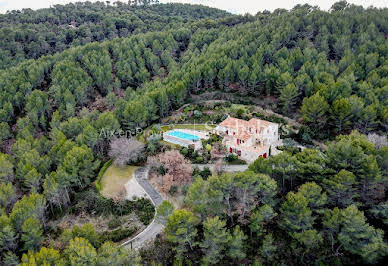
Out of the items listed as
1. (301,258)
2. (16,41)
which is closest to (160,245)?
(301,258)

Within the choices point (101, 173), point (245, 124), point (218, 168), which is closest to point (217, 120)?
point (245, 124)

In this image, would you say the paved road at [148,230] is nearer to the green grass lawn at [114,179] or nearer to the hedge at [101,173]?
the green grass lawn at [114,179]

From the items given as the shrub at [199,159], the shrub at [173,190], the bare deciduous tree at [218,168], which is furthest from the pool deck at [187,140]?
the shrub at [173,190]

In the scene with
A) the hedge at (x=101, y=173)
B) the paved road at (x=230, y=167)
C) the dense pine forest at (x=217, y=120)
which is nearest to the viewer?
the dense pine forest at (x=217, y=120)

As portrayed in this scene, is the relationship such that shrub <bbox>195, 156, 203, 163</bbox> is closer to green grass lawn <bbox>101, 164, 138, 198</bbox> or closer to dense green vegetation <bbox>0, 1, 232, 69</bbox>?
green grass lawn <bbox>101, 164, 138, 198</bbox>

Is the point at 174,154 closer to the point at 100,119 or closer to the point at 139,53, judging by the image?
the point at 100,119
